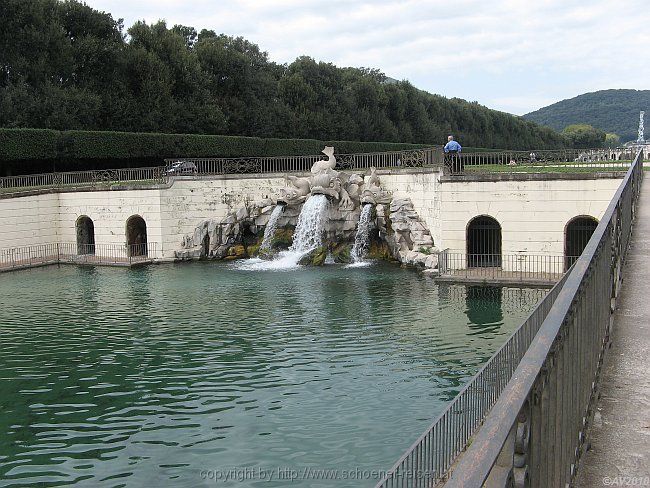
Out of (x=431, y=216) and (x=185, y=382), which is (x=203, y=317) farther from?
(x=431, y=216)

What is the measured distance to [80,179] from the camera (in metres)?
45.0

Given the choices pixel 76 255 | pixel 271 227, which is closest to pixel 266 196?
pixel 271 227

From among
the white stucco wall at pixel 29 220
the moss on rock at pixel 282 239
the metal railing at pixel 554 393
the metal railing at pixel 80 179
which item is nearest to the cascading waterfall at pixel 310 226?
the moss on rock at pixel 282 239

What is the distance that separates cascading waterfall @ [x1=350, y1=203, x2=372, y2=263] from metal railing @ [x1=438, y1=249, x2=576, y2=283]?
5764 mm

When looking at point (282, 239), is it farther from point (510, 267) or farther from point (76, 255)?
point (510, 267)

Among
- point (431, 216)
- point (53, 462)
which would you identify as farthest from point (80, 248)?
point (53, 462)

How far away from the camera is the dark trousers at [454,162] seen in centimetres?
3434

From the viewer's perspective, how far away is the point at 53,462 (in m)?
12.5

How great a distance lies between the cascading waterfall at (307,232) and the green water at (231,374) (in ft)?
24.4

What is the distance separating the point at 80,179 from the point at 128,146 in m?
5.66

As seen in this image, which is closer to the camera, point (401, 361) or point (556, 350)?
point (556, 350)

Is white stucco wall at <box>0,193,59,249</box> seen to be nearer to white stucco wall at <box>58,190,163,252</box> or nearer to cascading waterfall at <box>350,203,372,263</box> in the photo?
white stucco wall at <box>58,190,163,252</box>

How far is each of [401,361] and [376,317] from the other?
5473 millimetres

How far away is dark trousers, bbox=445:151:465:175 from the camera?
34.3 meters
